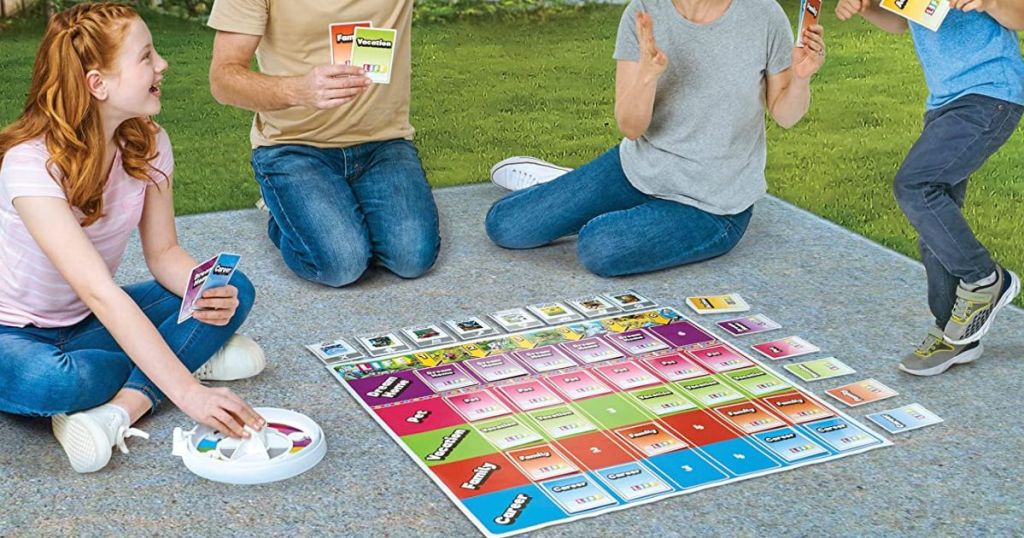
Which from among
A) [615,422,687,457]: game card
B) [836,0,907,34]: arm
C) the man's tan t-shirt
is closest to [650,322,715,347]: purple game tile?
[615,422,687,457]: game card

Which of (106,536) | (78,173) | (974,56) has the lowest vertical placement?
(106,536)

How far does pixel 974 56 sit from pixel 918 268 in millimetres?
903

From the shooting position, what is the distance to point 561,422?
95.9 inches

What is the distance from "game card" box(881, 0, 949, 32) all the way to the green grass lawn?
1.07 metres

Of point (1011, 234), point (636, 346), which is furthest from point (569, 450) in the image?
point (1011, 234)

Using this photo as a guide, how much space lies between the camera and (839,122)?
16.4 ft

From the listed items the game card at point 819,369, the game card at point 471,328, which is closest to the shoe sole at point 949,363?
the game card at point 819,369

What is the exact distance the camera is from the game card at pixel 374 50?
292cm

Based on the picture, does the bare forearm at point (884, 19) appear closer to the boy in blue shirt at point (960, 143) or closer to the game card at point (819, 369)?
the boy in blue shirt at point (960, 143)

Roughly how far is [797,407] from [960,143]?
65cm

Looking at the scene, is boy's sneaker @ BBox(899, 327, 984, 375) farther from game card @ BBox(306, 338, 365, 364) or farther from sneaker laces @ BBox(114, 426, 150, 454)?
sneaker laces @ BBox(114, 426, 150, 454)

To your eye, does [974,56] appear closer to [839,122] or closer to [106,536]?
[106,536]

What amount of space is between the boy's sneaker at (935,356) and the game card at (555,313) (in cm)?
78

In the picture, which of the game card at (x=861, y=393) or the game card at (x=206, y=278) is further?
the game card at (x=861, y=393)
